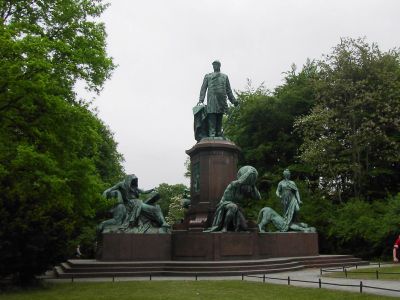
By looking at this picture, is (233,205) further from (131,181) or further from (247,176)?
(131,181)

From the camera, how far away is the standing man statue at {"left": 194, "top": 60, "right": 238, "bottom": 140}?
2100cm

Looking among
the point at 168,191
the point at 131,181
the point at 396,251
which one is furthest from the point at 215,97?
the point at 168,191

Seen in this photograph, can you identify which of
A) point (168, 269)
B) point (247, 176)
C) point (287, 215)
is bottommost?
point (168, 269)

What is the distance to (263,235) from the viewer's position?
19203 millimetres

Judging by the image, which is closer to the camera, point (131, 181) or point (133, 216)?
point (133, 216)

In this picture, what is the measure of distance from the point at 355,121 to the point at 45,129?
20114 mm

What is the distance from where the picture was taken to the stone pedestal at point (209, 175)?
18906mm

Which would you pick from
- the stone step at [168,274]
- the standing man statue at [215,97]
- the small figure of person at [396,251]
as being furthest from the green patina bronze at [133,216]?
the small figure of person at [396,251]

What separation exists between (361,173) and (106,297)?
24.1 metres

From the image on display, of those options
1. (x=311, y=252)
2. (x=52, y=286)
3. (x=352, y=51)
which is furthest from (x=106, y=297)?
(x=352, y=51)

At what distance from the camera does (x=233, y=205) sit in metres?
17.6

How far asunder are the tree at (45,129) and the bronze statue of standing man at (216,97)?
420cm

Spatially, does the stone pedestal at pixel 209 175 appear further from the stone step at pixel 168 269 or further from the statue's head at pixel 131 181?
the stone step at pixel 168 269

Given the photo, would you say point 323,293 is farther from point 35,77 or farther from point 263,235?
point 35,77
